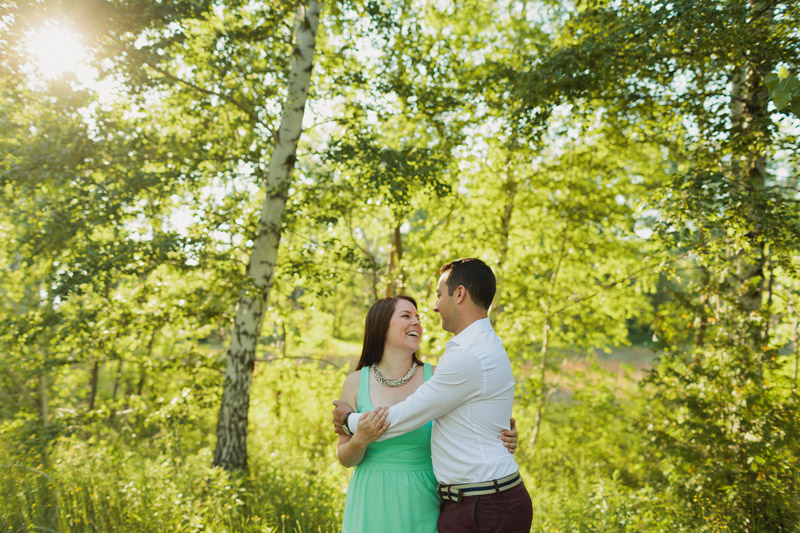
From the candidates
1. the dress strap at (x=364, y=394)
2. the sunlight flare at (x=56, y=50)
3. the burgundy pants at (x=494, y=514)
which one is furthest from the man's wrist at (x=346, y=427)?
the sunlight flare at (x=56, y=50)

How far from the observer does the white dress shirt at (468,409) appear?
2.01 m

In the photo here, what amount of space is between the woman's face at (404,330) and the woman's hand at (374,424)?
0.59m

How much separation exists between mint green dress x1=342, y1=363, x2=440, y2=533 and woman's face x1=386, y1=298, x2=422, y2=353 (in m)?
0.35

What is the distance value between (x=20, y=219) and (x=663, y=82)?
28.1 ft

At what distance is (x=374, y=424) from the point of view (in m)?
2.04

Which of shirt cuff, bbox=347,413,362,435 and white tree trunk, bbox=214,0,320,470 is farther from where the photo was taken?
white tree trunk, bbox=214,0,320,470

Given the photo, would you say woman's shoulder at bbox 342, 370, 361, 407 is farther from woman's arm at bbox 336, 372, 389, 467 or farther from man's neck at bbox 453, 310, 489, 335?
man's neck at bbox 453, 310, 489, 335

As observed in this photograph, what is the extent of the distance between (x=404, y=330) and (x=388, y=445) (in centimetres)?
66

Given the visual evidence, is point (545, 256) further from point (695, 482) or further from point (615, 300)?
point (695, 482)

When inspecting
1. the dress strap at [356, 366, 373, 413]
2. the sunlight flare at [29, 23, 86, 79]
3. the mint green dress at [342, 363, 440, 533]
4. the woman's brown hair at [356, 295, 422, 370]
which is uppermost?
the sunlight flare at [29, 23, 86, 79]

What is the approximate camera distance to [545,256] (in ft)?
31.6

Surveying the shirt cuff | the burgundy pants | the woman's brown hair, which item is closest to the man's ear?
the woman's brown hair

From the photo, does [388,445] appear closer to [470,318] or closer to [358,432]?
[358,432]

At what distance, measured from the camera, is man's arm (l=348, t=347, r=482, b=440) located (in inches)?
78.5
